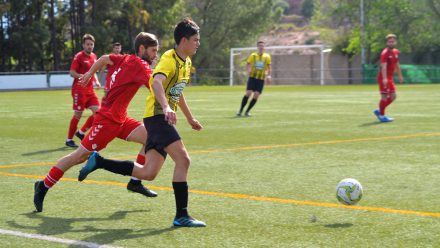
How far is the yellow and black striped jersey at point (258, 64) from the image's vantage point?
2281cm

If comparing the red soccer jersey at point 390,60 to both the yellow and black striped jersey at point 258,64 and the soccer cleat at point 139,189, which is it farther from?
the soccer cleat at point 139,189

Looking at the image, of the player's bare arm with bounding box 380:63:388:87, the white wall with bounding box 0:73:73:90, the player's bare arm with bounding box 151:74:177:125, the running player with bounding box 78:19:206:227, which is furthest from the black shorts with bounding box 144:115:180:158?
the white wall with bounding box 0:73:73:90

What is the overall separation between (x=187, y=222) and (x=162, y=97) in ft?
3.41

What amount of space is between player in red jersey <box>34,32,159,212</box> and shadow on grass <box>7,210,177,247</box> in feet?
2.54

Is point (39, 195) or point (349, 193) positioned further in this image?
point (39, 195)

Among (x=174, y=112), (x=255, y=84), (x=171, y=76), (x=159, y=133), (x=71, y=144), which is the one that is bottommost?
(x=71, y=144)

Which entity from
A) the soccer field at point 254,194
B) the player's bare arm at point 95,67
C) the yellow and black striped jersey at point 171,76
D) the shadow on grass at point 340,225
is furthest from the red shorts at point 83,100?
the shadow on grass at point 340,225

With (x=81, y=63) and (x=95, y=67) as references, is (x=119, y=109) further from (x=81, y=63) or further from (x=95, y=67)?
(x=81, y=63)

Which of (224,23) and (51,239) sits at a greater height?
(224,23)

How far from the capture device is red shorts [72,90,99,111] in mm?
14289

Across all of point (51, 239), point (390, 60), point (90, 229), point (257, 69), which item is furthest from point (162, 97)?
point (257, 69)

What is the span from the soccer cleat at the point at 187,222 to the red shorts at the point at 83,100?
803 centimetres

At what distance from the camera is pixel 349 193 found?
724cm

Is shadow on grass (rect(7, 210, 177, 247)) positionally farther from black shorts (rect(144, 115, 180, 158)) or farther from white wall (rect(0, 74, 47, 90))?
white wall (rect(0, 74, 47, 90))
